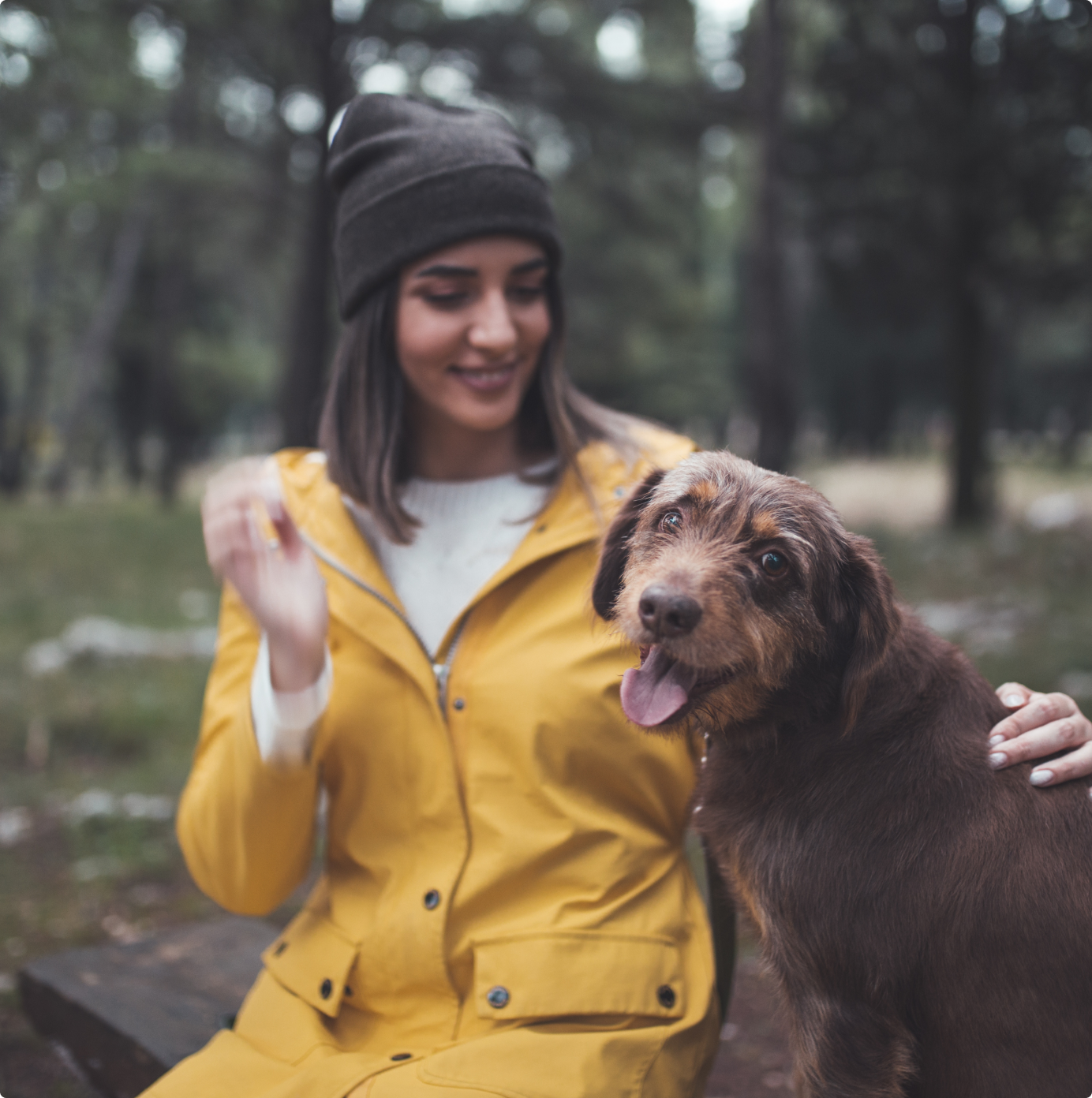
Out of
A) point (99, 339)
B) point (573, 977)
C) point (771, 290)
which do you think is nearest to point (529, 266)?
point (573, 977)

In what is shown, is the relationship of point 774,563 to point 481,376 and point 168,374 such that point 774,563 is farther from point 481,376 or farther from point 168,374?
point 168,374

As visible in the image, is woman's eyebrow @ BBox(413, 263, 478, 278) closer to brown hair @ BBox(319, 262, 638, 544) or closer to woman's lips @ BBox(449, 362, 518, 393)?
brown hair @ BBox(319, 262, 638, 544)

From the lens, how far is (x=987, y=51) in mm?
14531

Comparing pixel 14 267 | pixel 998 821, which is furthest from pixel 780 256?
pixel 14 267

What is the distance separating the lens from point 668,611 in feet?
6.37

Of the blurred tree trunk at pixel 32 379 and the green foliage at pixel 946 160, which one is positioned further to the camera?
the blurred tree trunk at pixel 32 379

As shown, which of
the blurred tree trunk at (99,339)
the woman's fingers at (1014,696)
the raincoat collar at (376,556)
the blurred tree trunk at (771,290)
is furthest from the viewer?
the blurred tree trunk at (99,339)

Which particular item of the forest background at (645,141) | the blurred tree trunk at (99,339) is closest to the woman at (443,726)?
the forest background at (645,141)

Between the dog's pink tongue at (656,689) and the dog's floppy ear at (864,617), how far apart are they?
315 millimetres


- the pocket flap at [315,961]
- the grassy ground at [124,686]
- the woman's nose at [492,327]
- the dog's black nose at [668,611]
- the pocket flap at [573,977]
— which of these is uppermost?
the woman's nose at [492,327]

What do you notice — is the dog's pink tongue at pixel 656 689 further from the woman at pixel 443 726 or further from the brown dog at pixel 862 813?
the woman at pixel 443 726

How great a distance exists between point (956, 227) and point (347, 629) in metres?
14.2

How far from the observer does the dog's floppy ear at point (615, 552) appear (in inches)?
96.0

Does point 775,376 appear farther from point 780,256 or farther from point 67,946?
point 67,946
